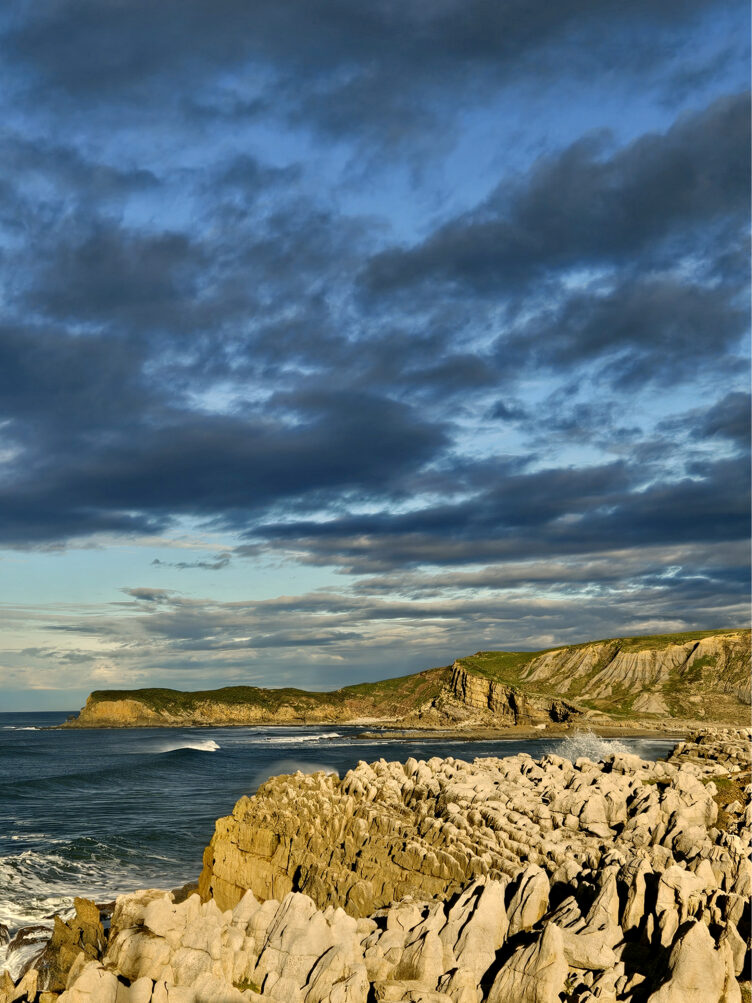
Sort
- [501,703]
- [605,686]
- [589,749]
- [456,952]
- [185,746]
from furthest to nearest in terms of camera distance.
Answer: [605,686], [501,703], [185,746], [589,749], [456,952]

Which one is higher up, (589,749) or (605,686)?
(605,686)

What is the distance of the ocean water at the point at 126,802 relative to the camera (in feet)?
104

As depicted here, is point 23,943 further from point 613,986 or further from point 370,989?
point 613,986

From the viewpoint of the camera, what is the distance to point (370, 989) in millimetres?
13273

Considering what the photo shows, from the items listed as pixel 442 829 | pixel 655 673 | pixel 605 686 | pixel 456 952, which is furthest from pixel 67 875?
pixel 655 673

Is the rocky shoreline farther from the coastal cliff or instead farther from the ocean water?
the coastal cliff

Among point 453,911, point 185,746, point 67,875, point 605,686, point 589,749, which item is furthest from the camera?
point 605,686

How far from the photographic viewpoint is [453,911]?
15.2m

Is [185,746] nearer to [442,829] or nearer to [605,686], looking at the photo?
[605,686]

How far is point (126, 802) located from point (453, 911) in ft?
149

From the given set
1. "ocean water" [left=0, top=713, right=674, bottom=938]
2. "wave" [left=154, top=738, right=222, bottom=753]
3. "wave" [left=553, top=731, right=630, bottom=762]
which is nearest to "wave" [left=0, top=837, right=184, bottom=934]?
"ocean water" [left=0, top=713, right=674, bottom=938]

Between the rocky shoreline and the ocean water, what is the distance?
8103 millimetres

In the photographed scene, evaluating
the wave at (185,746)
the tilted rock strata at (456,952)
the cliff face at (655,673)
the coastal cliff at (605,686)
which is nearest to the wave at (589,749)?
the coastal cliff at (605,686)

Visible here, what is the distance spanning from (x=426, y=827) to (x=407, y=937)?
286 inches
